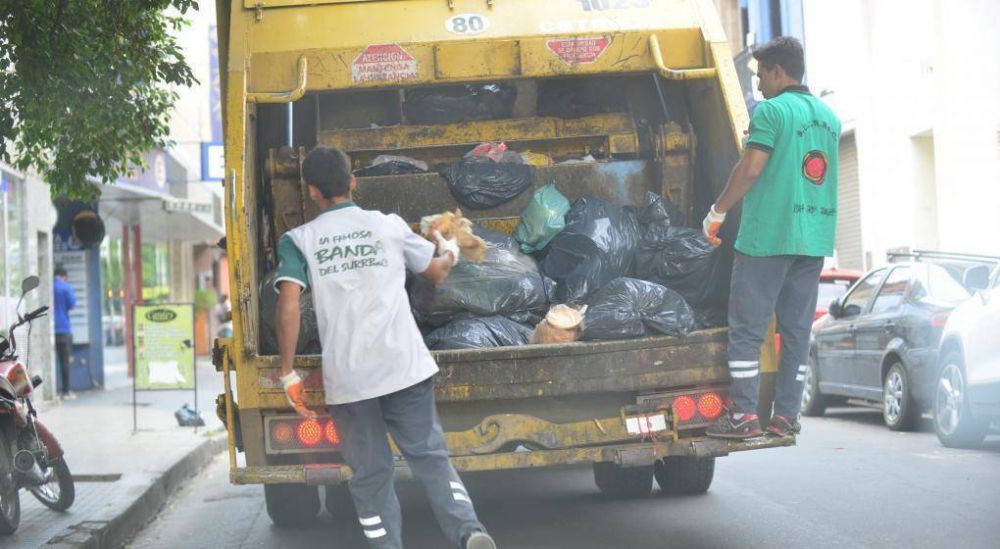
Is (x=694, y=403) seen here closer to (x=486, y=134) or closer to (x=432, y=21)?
(x=486, y=134)

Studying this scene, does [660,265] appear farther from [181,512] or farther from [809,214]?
[181,512]

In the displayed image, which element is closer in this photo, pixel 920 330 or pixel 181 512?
pixel 181 512

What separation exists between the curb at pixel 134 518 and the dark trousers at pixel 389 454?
2.24m

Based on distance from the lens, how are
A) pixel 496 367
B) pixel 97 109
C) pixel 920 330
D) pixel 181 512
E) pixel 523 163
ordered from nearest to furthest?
pixel 496 367
pixel 523 163
pixel 97 109
pixel 181 512
pixel 920 330

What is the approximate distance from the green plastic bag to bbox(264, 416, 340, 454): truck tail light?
1583 mm

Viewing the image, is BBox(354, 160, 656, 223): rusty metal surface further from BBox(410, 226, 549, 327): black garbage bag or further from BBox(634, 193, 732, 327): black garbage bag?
BBox(410, 226, 549, 327): black garbage bag

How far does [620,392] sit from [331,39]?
227cm

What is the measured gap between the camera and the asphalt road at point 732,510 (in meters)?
6.39

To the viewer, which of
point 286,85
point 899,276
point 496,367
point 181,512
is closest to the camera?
point 496,367

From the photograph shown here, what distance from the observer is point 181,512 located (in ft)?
29.0

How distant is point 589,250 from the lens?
21.6ft

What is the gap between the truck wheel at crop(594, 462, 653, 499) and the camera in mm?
7625

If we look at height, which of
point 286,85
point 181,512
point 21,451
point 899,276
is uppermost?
point 286,85

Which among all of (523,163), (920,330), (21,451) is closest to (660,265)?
(523,163)
